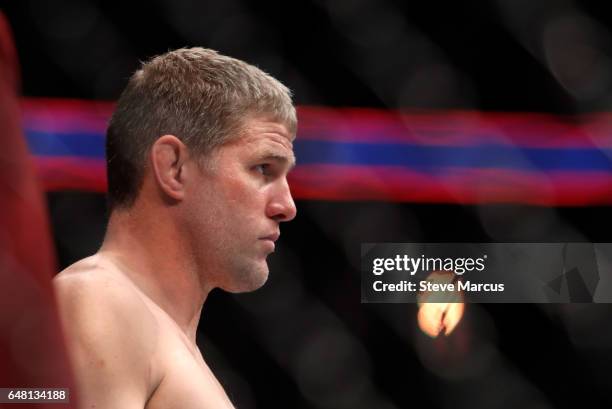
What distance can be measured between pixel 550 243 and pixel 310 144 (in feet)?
1.42

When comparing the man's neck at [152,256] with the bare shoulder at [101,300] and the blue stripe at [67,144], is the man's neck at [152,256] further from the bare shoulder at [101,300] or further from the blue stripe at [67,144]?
the blue stripe at [67,144]

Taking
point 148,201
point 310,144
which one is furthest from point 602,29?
point 148,201

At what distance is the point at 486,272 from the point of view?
5.16 feet

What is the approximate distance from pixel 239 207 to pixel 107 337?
23 centimetres

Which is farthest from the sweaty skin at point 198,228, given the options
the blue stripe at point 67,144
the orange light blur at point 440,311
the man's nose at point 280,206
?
the orange light blur at point 440,311

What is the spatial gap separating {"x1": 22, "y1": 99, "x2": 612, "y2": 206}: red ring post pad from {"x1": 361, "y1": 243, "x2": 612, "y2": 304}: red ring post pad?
3.1 inches

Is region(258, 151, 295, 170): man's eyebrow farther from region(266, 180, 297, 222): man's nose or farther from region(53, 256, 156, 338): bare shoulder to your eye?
region(53, 256, 156, 338): bare shoulder

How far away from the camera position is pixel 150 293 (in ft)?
3.05

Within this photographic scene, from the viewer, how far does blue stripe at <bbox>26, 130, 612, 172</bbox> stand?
1552 mm

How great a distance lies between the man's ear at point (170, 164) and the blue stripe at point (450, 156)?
0.62m

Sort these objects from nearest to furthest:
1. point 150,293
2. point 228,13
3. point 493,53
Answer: point 150,293, point 228,13, point 493,53

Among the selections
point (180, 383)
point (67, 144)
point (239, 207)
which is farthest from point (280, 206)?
point (67, 144)

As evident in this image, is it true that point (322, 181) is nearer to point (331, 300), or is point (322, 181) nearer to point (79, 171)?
point (331, 300)

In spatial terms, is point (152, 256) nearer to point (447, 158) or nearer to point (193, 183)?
point (193, 183)
